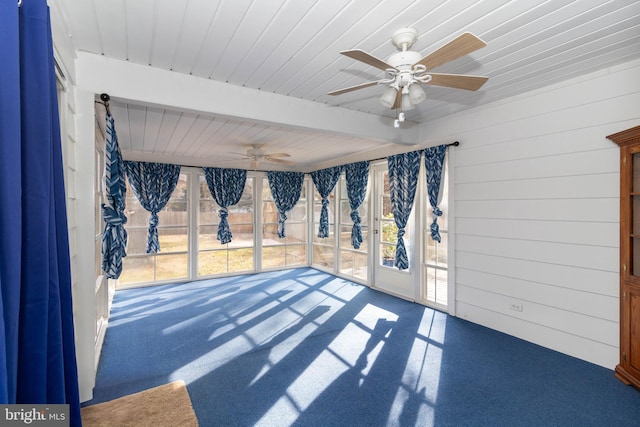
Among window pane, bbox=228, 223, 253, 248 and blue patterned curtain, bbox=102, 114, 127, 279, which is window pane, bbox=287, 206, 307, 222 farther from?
blue patterned curtain, bbox=102, 114, 127, 279

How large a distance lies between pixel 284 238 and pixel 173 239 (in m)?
2.37

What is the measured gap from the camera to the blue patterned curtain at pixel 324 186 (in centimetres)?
631

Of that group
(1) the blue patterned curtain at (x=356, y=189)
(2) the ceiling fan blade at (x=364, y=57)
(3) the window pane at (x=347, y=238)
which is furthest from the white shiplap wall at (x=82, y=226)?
(3) the window pane at (x=347, y=238)

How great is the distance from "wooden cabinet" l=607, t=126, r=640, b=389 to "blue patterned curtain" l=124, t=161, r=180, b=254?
6.20 m

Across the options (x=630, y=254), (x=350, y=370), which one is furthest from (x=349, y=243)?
(x=630, y=254)

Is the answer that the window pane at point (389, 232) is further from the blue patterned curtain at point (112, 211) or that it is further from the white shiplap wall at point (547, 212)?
the blue patterned curtain at point (112, 211)

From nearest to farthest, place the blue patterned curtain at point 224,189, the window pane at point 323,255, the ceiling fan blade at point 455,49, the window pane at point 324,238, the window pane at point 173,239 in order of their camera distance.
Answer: the ceiling fan blade at point 455,49
the window pane at point 173,239
the blue patterned curtain at point 224,189
the window pane at point 324,238
the window pane at point 323,255

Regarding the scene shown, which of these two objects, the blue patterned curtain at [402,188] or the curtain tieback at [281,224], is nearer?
the blue patterned curtain at [402,188]

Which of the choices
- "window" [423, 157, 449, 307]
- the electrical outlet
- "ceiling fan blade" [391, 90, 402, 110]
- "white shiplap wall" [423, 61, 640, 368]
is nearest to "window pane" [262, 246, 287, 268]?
"window" [423, 157, 449, 307]

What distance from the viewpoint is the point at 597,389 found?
241 cm

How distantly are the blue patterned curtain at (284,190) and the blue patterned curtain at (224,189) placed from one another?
73 centimetres

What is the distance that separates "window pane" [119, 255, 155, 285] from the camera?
564cm

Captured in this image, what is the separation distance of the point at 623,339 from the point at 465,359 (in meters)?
1.21

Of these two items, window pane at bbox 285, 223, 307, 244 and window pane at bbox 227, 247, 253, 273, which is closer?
window pane at bbox 227, 247, 253, 273
